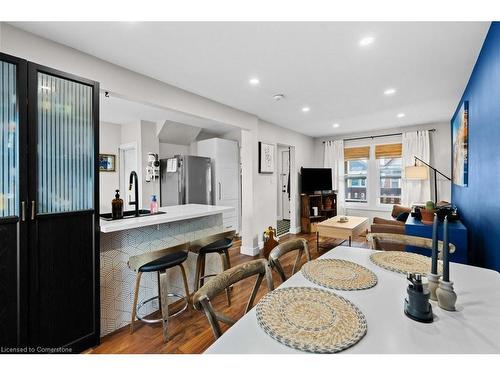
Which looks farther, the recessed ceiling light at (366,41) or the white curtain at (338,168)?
the white curtain at (338,168)

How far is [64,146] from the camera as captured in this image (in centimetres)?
164

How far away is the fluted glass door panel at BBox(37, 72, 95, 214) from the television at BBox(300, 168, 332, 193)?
4554 mm

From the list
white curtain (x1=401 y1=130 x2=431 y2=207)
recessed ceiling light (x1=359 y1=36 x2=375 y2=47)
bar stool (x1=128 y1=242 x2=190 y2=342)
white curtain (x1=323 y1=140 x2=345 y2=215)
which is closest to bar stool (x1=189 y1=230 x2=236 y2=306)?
bar stool (x1=128 y1=242 x2=190 y2=342)

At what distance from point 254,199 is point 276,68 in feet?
7.48

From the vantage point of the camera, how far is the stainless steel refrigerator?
455 cm

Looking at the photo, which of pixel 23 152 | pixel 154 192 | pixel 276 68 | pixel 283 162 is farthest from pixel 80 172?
pixel 283 162

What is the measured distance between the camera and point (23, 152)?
143 centimetres

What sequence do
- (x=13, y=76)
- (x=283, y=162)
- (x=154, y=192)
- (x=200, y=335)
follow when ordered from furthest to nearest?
(x=283, y=162) → (x=154, y=192) → (x=200, y=335) → (x=13, y=76)

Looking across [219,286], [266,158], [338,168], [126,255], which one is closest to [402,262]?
[219,286]

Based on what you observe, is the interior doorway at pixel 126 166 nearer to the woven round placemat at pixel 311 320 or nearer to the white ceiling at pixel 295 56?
the white ceiling at pixel 295 56

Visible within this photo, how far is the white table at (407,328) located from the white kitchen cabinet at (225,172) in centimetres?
407

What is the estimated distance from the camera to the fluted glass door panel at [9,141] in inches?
54.2

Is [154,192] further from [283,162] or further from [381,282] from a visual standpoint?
[381,282]

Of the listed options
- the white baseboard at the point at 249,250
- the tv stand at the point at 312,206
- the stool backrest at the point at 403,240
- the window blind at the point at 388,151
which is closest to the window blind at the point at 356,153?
the window blind at the point at 388,151
